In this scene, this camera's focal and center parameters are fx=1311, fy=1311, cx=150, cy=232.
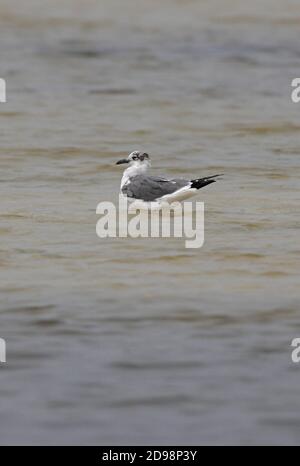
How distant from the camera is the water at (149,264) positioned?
21.0ft

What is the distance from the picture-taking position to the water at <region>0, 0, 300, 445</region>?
6414 millimetres

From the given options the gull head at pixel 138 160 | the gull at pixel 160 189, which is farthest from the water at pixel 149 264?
the gull head at pixel 138 160

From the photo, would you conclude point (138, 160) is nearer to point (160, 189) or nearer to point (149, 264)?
point (160, 189)

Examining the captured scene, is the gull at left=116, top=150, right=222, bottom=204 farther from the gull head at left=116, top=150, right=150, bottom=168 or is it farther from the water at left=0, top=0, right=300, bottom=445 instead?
the gull head at left=116, top=150, right=150, bottom=168

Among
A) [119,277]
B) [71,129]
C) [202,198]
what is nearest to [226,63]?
[71,129]

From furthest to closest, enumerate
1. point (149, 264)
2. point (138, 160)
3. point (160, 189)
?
point (138, 160) < point (160, 189) < point (149, 264)

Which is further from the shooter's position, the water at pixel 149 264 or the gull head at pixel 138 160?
the gull head at pixel 138 160

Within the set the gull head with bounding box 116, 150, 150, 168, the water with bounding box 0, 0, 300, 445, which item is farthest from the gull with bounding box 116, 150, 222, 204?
the gull head with bounding box 116, 150, 150, 168

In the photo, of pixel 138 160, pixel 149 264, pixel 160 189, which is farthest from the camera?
pixel 138 160

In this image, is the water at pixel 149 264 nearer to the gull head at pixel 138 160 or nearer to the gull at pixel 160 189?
the gull at pixel 160 189

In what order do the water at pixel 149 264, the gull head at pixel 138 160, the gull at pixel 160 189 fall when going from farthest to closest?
1. the gull head at pixel 138 160
2. the gull at pixel 160 189
3. the water at pixel 149 264

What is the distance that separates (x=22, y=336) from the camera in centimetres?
741

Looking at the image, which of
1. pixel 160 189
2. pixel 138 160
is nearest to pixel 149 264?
pixel 160 189

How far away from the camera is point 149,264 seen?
8.97m
